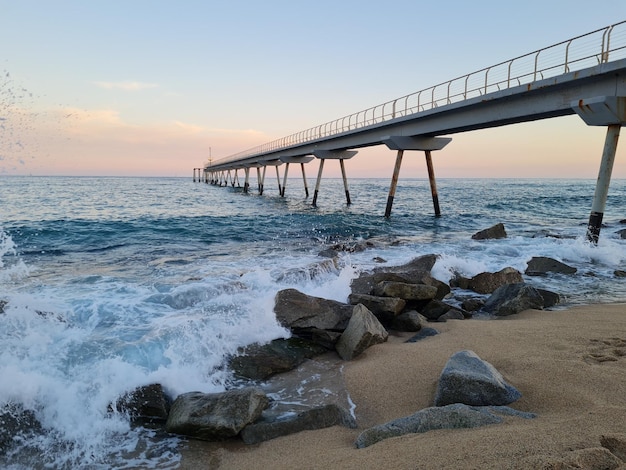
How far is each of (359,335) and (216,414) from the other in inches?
98.8

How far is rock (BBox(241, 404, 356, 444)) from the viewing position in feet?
13.5

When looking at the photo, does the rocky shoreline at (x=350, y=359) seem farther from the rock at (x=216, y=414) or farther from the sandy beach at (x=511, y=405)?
the sandy beach at (x=511, y=405)

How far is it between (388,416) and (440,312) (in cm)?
411

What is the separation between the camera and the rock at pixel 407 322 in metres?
7.08

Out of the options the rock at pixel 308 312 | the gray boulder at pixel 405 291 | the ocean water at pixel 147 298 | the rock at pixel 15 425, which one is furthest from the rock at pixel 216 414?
the gray boulder at pixel 405 291

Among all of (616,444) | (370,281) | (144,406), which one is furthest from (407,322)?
(616,444)

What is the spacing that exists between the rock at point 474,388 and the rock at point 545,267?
28.9 ft

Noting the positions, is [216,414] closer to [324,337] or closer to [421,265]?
[324,337]

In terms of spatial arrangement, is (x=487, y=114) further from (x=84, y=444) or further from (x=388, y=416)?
(x=84, y=444)

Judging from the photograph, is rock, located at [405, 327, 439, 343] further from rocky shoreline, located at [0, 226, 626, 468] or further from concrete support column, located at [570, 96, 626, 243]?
concrete support column, located at [570, 96, 626, 243]

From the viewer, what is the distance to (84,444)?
13.7 feet

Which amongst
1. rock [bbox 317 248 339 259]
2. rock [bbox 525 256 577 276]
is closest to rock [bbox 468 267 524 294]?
rock [bbox 525 256 577 276]

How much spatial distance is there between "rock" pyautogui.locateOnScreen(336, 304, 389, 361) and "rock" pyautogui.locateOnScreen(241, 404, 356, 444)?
1.80 metres

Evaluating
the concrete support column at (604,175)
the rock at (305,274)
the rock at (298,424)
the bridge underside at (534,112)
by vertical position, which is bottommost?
the rock at (298,424)
